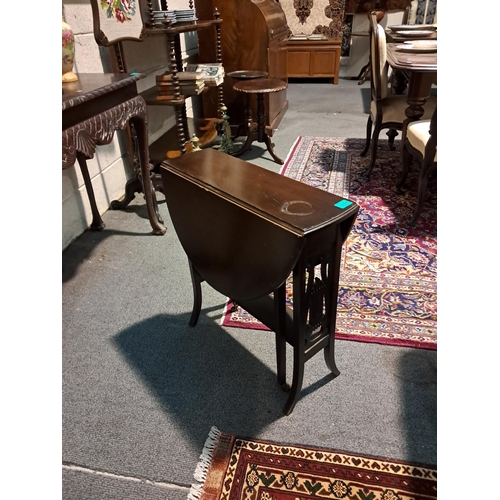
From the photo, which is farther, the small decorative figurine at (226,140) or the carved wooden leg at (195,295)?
the small decorative figurine at (226,140)

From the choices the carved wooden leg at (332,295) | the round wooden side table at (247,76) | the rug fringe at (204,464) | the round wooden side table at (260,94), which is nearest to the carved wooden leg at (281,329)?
the carved wooden leg at (332,295)

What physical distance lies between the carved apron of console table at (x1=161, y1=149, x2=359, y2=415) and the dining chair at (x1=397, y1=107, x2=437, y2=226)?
1273 mm

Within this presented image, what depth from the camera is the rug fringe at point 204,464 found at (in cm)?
113

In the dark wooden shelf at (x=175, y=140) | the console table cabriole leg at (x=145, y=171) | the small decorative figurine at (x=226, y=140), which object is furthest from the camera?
the small decorative figurine at (x=226, y=140)

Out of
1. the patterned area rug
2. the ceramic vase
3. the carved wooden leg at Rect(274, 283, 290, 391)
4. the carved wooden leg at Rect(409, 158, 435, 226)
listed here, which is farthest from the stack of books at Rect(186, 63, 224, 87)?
the carved wooden leg at Rect(274, 283, 290, 391)

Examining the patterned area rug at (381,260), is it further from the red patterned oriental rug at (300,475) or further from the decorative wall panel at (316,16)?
the decorative wall panel at (316,16)

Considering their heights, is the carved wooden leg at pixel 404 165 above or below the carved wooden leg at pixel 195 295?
above

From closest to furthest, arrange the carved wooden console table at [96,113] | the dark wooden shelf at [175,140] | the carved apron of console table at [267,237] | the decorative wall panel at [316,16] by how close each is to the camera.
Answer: the carved apron of console table at [267,237], the carved wooden console table at [96,113], the dark wooden shelf at [175,140], the decorative wall panel at [316,16]

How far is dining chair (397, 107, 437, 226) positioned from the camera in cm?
213

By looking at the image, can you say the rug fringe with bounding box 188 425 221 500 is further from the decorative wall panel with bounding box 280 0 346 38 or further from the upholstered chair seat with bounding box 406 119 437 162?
the decorative wall panel with bounding box 280 0 346 38

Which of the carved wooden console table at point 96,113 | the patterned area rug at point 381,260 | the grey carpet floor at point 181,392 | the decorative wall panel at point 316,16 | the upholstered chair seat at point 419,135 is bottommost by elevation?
the grey carpet floor at point 181,392

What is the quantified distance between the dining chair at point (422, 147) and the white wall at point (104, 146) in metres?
1.96

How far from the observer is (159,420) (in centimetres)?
134

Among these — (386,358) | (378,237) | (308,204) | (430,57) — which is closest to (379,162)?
(430,57)
